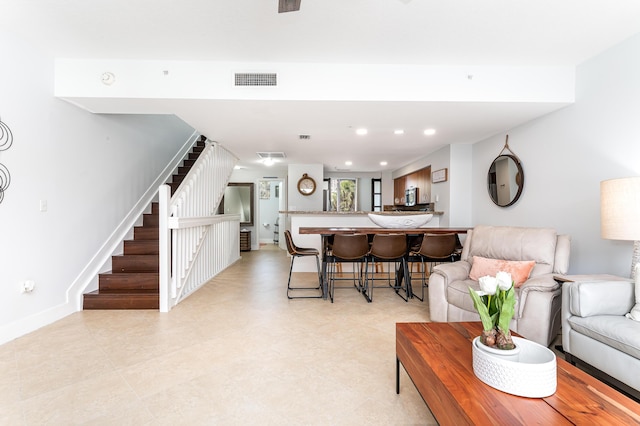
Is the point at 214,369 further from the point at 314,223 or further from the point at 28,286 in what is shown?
the point at 314,223

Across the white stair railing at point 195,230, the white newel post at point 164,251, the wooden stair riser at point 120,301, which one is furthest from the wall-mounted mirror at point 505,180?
the wooden stair riser at point 120,301

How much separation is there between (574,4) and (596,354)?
2384 millimetres

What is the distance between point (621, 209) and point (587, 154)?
1.14m

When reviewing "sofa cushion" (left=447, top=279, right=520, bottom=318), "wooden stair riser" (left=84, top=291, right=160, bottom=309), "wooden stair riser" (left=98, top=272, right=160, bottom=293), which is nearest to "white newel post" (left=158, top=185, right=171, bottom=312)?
"wooden stair riser" (left=84, top=291, right=160, bottom=309)

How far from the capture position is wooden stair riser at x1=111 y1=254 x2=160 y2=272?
393cm

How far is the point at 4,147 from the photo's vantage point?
260 cm

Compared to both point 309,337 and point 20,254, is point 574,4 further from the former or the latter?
point 20,254

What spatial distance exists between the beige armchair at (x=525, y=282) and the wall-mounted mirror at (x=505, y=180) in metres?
1.13

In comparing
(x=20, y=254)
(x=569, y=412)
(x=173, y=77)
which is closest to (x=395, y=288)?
(x=569, y=412)

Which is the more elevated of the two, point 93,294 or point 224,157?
point 224,157

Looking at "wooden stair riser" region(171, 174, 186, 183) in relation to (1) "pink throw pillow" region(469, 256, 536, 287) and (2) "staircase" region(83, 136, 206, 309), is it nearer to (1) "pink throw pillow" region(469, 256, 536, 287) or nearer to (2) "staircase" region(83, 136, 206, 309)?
(2) "staircase" region(83, 136, 206, 309)

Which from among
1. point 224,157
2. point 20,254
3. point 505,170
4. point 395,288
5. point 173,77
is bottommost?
point 395,288

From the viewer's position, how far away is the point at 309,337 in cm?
269

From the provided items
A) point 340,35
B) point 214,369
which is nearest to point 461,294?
point 214,369
